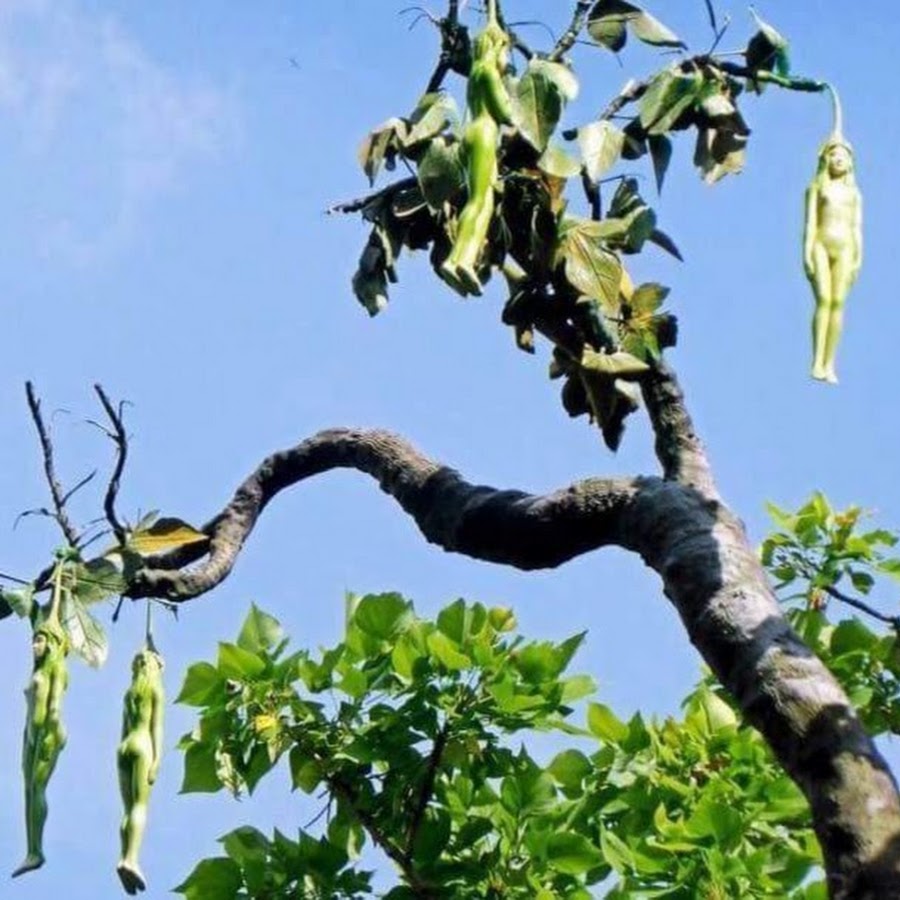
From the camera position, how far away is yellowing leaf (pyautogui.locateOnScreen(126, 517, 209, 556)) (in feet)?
9.57

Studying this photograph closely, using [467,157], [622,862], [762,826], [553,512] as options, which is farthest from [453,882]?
[467,157]

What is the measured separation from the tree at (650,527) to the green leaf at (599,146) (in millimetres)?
57

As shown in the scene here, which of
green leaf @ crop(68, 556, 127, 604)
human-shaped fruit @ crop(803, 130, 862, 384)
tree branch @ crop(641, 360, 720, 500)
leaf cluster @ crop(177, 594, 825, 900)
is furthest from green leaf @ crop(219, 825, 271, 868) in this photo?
human-shaped fruit @ crop(803, 130, 862, 384)

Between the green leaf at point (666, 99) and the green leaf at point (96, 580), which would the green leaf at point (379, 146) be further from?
the green leaf at point (96, 580)

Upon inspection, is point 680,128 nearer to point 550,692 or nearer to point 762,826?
point 550,692

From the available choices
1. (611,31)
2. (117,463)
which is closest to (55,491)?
(117,463)

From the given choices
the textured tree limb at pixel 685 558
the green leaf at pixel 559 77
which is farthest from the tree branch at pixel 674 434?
the green leaf at pixel 559 77

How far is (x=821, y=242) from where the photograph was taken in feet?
7.44

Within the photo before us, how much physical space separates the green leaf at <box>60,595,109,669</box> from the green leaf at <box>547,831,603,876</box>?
3.17ft

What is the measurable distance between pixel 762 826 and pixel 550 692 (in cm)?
46

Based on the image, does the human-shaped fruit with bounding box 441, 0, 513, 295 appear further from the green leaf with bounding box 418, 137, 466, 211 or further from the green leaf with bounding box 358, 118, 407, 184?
the green leaf with bounding box 358, 118, 407, 184

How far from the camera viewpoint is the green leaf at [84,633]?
8.73 ft

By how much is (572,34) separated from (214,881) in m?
1.50

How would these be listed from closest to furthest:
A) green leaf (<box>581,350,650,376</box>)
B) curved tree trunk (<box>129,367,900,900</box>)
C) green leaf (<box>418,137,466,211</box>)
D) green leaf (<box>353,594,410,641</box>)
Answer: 1. curved tree trunk (<box>129,367,900,900</box>)
2. green leaf (<box>418,137,466,211</box>)
3. green leaf (<box>581,350,650,376</box>)
4. green leaf (<box>353,594,410,641</box>)
